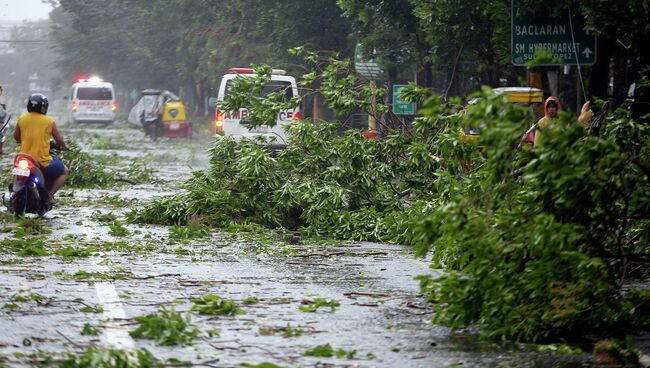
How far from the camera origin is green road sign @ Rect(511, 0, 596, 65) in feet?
76.1

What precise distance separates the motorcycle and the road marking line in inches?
202

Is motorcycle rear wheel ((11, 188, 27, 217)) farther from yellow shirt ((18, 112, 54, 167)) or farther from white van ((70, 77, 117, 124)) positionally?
white van ((70, 77, 117, 124))

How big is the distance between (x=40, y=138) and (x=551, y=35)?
10.4 m

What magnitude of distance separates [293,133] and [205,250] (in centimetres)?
382

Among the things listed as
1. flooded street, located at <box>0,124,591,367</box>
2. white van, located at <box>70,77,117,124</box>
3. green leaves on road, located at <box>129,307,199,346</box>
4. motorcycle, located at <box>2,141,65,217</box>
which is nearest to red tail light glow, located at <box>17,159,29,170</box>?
motorcycle, located at <box>2,141,65,217</box>

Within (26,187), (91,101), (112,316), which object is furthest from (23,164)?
(91,101)

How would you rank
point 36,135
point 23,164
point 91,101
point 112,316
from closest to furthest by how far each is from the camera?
point 112,316 → point 23,164 → point 36,135 → point 91,101

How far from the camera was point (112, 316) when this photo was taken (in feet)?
29.2

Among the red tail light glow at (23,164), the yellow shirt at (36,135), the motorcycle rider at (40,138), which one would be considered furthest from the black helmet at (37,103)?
the red tail light glow at (23,164)

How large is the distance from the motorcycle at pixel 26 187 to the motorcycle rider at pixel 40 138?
223 mm

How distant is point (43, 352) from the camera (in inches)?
296

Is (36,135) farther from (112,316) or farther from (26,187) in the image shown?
(112,316)

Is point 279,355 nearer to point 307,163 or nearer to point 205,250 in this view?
point 205,250

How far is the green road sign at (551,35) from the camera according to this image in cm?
2319
